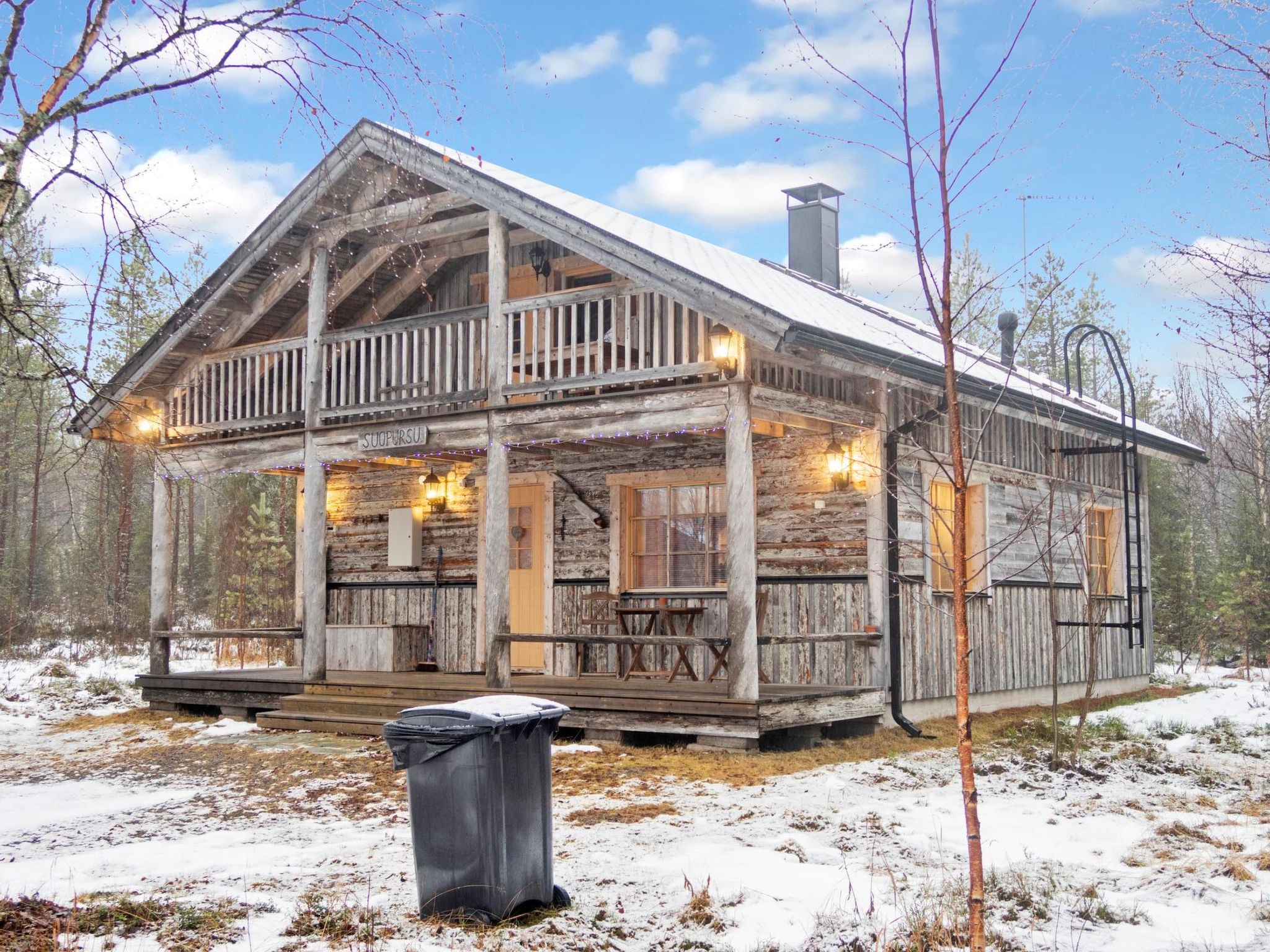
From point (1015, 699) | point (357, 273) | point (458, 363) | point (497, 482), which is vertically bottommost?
point (1015, 699)

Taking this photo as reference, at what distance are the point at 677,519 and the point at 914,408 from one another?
2.68m

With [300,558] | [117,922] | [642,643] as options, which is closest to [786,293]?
[642,643]

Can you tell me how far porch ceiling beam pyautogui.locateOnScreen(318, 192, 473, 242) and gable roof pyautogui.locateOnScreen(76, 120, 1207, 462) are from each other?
0.33 metres

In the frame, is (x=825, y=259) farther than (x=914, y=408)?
Yes

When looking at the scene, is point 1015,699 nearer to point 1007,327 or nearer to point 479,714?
point 1007,327

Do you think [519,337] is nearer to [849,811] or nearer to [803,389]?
[803,389]

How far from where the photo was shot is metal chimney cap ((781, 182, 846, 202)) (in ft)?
55.4

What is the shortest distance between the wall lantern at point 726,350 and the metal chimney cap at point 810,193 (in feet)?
23.2

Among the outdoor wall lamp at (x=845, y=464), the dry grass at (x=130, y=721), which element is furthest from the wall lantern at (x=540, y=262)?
the dry grass at (x=130, y=721)

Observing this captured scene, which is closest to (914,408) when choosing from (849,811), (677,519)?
(677,519)

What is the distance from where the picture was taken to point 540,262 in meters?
13.8

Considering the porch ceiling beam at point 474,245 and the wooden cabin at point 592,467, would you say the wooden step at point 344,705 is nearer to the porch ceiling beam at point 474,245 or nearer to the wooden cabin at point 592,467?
the wooden cabin at point 592,467

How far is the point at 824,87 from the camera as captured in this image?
490 cm

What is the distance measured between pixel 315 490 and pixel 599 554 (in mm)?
3061
